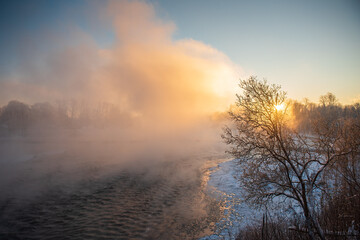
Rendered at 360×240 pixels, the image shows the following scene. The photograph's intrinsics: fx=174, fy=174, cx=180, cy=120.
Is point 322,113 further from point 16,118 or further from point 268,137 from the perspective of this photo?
point 16,118

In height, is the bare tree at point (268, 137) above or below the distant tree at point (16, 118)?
below

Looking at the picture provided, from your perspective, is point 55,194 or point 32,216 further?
point 55,194

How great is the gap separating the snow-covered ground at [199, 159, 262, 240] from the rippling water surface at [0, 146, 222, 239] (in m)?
0.83

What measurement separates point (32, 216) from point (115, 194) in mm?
7020

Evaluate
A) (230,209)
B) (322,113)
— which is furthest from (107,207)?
(322,113)

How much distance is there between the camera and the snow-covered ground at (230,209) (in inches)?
484

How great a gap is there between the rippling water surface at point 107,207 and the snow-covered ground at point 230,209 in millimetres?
834

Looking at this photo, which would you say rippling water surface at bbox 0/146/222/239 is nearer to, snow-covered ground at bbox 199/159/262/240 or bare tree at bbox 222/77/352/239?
snow-covered ground at bbox 199/159/262/240

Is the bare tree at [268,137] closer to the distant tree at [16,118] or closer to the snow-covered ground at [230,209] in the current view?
the snow-covered ground at [230,209]

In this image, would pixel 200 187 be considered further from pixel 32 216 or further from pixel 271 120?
pixel 32 216

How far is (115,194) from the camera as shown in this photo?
19.2 meters

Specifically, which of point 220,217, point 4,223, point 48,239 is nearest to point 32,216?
point 4,223

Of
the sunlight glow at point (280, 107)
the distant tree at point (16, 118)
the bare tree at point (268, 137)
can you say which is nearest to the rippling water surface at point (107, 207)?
the bare tree at point (268, 137)

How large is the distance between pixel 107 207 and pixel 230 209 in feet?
36.9
